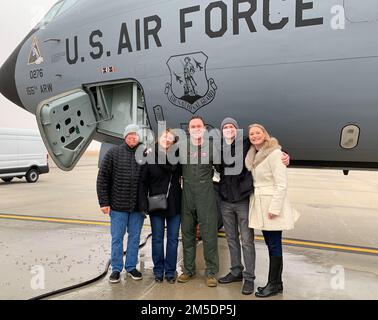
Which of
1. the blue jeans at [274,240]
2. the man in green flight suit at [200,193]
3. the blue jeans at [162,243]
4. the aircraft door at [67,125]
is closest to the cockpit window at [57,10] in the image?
the aircraft door at [67,125]

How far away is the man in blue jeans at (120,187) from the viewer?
4.27 m

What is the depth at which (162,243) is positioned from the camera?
171 inches

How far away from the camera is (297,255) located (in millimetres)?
5570

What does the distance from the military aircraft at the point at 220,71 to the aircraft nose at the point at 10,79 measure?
0.98 metres

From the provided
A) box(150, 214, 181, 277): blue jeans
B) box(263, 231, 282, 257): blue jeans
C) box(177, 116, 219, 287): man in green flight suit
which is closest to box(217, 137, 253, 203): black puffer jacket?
box(177, 116, 219, 287): man in green flight suit

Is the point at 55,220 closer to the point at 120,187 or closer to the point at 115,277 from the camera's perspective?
the point at 115,277

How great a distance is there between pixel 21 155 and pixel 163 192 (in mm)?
14427

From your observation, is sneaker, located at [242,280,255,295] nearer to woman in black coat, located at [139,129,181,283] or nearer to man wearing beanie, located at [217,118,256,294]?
man wearing beanie, located at [217,118,256,294]

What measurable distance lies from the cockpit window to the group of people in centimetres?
256

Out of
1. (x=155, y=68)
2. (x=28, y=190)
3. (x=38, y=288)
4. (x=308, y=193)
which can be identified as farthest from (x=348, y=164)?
(x=28, y=190)

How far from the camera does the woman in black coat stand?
13.6 feet

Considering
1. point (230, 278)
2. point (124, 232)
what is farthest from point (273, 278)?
point (124, 232)
